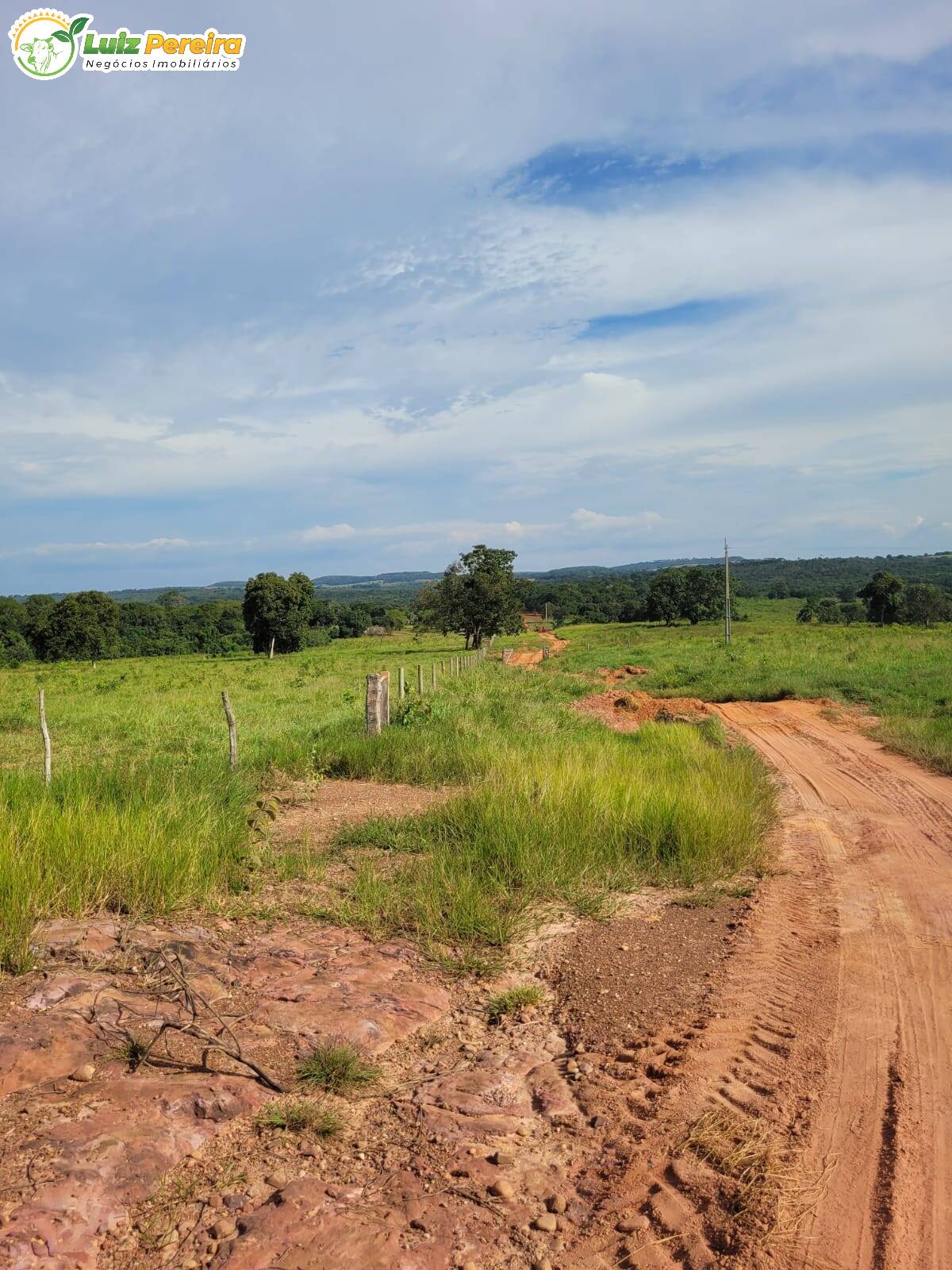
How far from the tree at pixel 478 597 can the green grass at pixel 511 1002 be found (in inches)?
2219

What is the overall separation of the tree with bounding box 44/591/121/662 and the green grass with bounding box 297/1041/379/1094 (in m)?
76.4

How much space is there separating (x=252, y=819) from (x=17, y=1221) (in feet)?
18.5

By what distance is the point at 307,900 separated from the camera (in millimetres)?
6559

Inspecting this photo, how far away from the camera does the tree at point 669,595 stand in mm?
92500

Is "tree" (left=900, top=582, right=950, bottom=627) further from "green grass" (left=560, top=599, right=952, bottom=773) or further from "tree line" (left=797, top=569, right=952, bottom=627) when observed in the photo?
"green grass" (left=560, top=599, right=952, bottom=773)

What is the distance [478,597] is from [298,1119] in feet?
192

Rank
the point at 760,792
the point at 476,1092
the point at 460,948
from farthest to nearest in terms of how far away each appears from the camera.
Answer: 1. the point at 760,792
2. the point at 460,948
3. the point at 476,1092

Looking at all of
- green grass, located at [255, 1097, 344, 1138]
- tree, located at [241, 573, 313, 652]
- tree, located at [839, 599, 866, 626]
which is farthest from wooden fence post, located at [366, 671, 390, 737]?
tree, located at [839, 599, 866, 626]

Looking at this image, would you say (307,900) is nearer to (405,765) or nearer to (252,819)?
(252,819)

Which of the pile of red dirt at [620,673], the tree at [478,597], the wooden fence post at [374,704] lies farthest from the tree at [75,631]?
the wooden fence post at [374,704]

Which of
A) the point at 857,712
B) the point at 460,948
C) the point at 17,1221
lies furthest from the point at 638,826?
the point at 857,712

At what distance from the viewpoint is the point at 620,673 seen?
31.1 metres

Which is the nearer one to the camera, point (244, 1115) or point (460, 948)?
point (244, 1115)

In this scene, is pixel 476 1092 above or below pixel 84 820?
below
